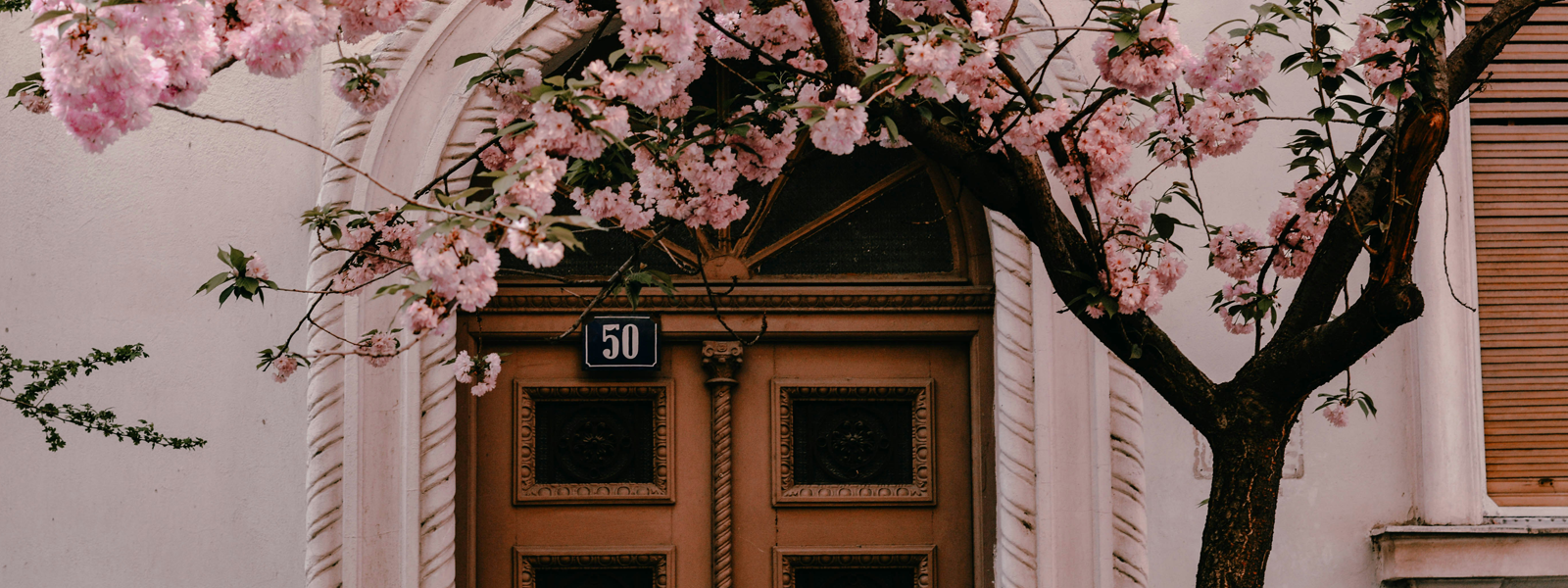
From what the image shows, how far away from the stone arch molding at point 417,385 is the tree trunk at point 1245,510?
1379mm

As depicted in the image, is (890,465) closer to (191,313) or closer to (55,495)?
(191,313)

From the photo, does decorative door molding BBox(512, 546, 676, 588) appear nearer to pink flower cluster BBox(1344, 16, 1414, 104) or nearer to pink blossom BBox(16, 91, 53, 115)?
pink blossom BBox(16, 91, 53, 115)

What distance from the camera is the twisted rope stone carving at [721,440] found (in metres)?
4.43

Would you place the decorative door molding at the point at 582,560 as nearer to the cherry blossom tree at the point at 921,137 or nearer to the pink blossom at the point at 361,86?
the cherry blossom tree at the point at 921,137

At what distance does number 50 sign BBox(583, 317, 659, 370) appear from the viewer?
4473mm

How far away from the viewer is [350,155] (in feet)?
13.9

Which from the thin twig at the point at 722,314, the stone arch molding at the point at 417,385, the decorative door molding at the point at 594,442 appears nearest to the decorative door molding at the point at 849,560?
the stone arch molding at the point at 417,385

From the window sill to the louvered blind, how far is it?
225 millimetres

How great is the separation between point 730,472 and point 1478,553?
265 cm

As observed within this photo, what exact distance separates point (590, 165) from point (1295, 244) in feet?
6.67

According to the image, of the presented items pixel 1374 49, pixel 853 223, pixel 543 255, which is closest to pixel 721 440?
pixel 853 223

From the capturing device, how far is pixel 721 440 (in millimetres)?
4477

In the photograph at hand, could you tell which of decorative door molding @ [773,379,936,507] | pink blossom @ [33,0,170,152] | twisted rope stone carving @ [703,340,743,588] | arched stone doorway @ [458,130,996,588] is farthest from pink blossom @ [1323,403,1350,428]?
pink blossom @ [33,0,170,152]

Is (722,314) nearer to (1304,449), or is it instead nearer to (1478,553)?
(1304,449)
